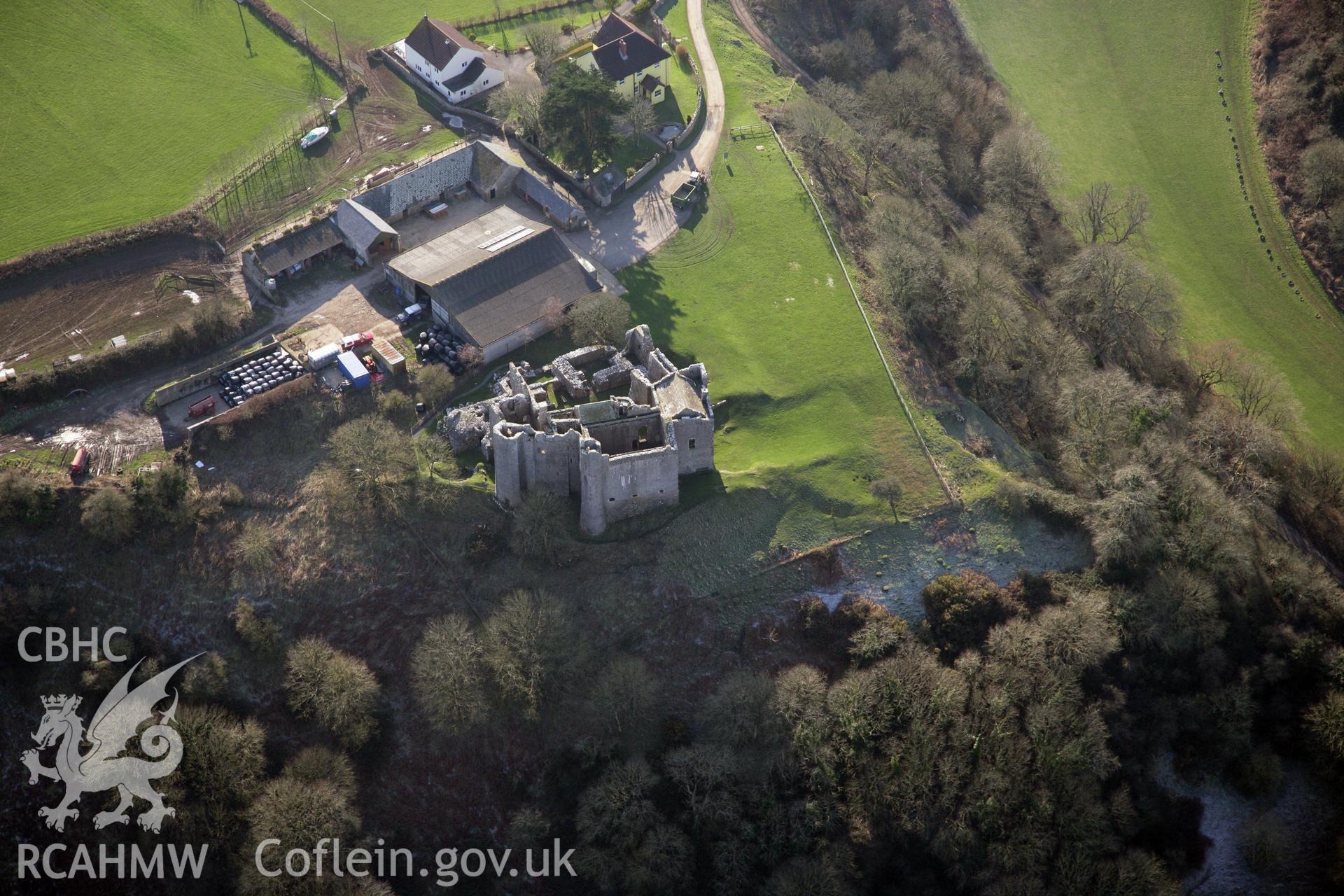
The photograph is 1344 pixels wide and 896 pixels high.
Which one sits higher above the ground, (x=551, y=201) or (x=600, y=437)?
(x=551, y=201)

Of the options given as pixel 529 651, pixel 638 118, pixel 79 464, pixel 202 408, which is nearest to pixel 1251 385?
pixel 638 118

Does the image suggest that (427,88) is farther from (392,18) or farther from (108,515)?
(108,515)

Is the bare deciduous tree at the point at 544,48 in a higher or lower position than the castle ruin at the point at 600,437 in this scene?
higher

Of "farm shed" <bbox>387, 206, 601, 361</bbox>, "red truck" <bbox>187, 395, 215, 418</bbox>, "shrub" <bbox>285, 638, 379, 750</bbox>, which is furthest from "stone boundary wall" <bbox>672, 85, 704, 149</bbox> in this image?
"shrub" <bbox>285, 638, 379, 750</bbox>

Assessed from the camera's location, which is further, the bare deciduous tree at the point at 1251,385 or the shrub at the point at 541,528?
the bare deciduous tree at the point at 1251,385

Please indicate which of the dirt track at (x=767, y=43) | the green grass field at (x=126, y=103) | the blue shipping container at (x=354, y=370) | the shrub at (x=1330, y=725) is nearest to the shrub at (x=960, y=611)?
the shrub at (x=1330, y=725)

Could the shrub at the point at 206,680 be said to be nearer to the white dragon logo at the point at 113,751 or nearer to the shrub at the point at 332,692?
the white dragon logo at the point at 113,751
